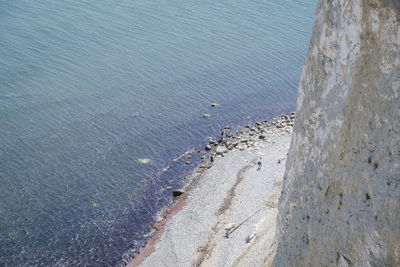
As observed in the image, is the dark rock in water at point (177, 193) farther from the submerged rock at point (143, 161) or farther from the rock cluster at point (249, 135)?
the rock cluster at point (249, 135)

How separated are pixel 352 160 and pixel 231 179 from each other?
23199 mm

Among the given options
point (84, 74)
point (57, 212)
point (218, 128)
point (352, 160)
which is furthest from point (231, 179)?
point (352, 160)

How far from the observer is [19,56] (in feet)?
130

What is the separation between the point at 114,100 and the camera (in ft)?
119

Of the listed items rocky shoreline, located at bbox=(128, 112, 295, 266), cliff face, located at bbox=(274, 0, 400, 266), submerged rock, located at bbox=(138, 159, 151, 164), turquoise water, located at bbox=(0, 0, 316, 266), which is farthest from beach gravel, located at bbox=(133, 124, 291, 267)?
cliff face, located at bbox=(274, 0, 400, 266)

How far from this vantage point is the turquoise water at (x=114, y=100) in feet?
82.5

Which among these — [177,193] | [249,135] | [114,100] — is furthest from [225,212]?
[114,100]

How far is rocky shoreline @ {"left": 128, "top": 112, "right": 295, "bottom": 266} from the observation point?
25.6 meters

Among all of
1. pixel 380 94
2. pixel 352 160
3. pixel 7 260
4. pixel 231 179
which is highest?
pixel 380 94

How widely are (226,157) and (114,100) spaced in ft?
37.4

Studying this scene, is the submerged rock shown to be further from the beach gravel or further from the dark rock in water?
the beach gravel

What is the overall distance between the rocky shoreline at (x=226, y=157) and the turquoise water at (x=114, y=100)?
848 mm

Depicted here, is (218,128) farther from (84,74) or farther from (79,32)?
(79,32)

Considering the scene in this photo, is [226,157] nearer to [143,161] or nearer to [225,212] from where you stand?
[143,161]
